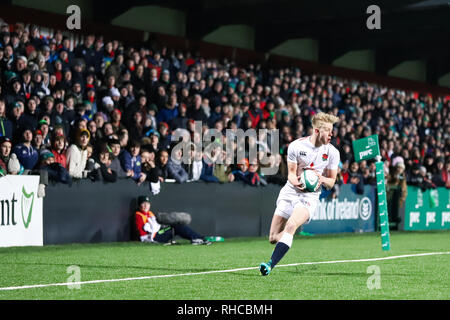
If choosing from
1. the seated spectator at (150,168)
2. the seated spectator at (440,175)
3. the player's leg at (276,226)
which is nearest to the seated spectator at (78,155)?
the seated spectator at (150,168)

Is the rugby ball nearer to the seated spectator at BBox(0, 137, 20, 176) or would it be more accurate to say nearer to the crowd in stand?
the crowd in stand

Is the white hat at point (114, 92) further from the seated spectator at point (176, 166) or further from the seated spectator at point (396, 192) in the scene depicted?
the seated spectator at point (396, 192)

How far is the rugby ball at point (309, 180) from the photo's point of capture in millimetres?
10422

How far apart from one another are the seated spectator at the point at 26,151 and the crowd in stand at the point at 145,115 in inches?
0.7

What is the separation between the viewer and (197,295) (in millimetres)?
8797

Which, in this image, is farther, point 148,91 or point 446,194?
point 446,194

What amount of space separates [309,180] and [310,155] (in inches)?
15.6

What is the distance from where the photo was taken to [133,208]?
17.4 m

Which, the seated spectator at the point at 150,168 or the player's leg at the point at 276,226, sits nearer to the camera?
the player's leg at the point at 276,226

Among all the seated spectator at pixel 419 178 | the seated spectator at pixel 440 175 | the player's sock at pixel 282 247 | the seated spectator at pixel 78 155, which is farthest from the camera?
the seated spectator at pixel 440 175

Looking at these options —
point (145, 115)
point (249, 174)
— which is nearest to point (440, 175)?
point (249, 174)

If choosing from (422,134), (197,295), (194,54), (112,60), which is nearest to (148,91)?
(112,60)
